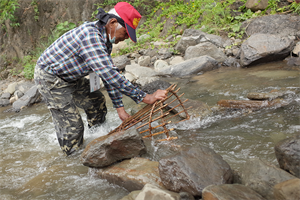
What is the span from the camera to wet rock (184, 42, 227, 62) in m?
7.06

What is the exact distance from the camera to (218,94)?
453 cm

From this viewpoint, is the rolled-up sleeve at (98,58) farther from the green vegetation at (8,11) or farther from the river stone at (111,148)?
the green vegetation at (8,11)

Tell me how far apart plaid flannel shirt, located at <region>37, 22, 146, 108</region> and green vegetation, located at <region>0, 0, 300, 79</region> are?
6.32 metres

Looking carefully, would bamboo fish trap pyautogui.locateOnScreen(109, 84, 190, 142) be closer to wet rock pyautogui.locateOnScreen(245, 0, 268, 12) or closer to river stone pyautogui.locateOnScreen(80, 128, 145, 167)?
river stone pyautogui.locateOnScreen(80, 128, 145, 167)

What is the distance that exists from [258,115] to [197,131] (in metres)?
0.96

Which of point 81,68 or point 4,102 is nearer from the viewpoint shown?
point 81,68

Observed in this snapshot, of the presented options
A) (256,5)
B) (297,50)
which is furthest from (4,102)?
(256,5)

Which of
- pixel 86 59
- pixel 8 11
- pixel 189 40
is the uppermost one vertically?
pixel 8 11

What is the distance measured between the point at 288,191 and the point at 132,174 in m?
1.34

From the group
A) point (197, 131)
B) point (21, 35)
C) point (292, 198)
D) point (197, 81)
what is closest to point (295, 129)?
point (197, 131)

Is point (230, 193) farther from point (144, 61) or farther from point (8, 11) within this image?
point (8, 11)

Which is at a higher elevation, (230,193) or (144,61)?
(230,193)

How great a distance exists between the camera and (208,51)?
7086 millimetres

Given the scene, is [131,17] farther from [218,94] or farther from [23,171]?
[218,94]
